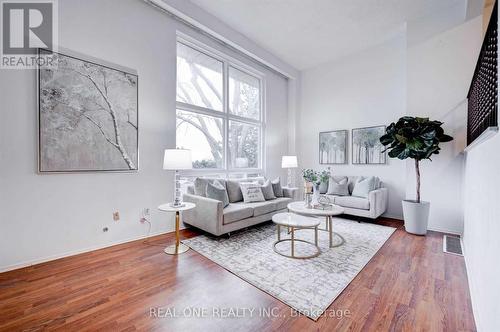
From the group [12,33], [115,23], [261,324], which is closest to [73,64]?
[12,33]

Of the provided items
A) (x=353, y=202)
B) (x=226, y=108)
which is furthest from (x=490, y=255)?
(x=226, y=108)

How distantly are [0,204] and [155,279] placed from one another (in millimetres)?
1732

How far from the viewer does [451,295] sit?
1.91 m

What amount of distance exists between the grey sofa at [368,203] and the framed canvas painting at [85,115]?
3.68 m

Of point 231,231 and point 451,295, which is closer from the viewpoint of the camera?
point 451,295

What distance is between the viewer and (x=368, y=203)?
399 cm

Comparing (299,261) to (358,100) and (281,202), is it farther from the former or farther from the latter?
(358,100)

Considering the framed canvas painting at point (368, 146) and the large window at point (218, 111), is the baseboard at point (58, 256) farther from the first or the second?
the framed canvas painting at point (368, 146)

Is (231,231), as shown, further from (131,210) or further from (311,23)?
(311,23)

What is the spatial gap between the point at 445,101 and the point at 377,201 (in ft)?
6.29

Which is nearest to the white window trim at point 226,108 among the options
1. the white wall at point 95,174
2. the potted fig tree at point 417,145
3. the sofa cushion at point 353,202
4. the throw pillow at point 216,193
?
the white wall at point 95,174

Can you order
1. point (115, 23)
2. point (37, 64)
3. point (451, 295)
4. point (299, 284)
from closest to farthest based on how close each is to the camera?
point (451, 295) < point (299, 284) < point (37, 64) < point (115, 23)

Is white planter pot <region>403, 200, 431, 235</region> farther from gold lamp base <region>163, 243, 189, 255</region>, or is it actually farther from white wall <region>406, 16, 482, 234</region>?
gold lamp base <region>163, 243, 189, 255</region>

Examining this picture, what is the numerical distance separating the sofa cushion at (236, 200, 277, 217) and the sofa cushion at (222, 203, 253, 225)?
9 cm
